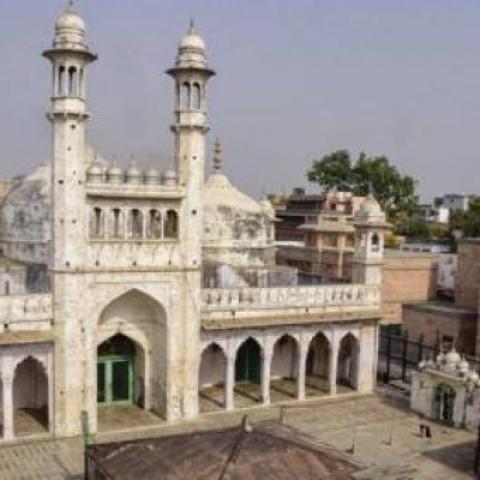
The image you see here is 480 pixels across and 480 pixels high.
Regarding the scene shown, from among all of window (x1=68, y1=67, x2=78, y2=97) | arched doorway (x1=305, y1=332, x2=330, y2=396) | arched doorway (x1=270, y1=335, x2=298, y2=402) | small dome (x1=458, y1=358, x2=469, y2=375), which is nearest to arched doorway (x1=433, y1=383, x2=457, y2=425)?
small dome (x1=458, y1=358, x2=469, y2=375)

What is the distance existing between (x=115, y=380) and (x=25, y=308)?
477 centimetres

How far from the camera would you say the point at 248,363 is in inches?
1080

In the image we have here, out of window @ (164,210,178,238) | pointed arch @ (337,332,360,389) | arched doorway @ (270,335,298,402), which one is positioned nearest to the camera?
window @ (164,210,178,238)

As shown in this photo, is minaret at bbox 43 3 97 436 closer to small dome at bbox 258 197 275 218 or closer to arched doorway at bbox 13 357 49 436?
arched doorway at bbox 13 357 49 436

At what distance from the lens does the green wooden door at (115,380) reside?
78.1 ft

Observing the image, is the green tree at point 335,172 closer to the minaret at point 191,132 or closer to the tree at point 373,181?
the tree at point 373,181

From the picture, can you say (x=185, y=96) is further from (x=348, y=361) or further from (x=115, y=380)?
(x=348, y=361)

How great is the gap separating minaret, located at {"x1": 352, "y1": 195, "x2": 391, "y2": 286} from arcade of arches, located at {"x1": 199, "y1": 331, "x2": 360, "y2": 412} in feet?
7.77

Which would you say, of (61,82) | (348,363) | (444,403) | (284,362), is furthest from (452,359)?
(61,82)

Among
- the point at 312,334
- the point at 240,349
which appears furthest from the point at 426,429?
the point at 240,349

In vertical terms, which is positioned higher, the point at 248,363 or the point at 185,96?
the point at 185,96

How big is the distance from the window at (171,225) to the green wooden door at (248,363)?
6.16m

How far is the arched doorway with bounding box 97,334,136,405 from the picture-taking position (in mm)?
23797

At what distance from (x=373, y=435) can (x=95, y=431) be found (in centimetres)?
851
